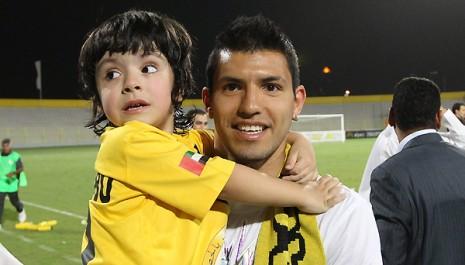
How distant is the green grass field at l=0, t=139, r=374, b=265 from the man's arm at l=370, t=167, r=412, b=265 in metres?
5.34

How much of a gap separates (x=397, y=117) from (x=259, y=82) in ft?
7.69

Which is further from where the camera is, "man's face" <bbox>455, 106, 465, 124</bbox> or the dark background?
the dark background

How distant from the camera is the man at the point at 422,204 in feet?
11.4

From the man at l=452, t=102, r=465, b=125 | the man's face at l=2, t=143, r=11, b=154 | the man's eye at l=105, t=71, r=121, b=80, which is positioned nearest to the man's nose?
the man's eye at l=105, t=71, r=121, b=80

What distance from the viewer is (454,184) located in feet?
11.5

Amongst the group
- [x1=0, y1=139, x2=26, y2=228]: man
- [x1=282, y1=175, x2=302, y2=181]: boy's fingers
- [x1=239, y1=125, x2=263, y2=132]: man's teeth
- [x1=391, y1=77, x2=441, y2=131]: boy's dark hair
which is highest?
[x1=239, y1=125, x2=263, y2=132]: man's teeth

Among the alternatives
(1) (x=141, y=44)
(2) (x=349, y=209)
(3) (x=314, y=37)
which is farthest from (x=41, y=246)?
(3) (x=314, y=37)

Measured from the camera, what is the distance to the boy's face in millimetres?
2438

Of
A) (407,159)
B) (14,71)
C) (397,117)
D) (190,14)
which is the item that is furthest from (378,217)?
(14,71)

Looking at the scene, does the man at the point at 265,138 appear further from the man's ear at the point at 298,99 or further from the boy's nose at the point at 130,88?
the boy's nose at the point at 130,88

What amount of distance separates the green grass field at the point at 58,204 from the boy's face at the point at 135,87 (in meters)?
5.86

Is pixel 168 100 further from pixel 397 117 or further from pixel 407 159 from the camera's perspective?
pixel 397 117

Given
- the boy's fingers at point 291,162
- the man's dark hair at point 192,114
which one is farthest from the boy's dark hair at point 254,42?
the man's dark hair at point 192,114

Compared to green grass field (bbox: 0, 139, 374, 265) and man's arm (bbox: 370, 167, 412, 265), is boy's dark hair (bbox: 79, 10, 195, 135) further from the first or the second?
green grass field (bbox: 0, 139, 374, 265)
